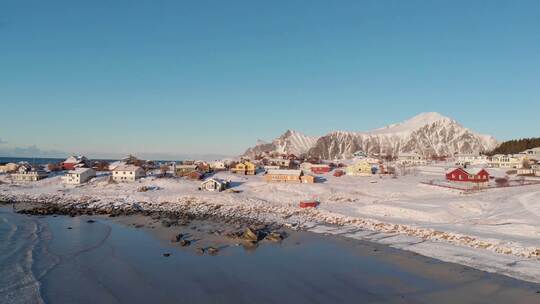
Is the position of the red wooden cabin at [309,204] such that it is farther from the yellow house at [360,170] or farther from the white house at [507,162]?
the white house at [507,162]

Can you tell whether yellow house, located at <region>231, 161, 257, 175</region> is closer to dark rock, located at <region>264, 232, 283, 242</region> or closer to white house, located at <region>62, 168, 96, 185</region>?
white house, located at <region>62, 168, 96, 185</region>

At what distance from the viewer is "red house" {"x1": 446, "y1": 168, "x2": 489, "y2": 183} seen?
64.6 m

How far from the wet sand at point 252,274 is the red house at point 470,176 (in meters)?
41.0

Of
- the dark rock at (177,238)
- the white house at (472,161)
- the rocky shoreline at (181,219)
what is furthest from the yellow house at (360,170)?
the dark rock at (177,238)

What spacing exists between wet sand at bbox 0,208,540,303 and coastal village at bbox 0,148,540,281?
3827mm

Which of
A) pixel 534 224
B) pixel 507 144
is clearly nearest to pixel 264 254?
pixel 534 224

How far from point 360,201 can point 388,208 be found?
29.2ft

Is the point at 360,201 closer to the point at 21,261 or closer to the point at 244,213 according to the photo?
the point at 244,213

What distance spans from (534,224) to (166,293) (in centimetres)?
3378

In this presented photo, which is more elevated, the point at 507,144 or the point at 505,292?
the point at 507,144

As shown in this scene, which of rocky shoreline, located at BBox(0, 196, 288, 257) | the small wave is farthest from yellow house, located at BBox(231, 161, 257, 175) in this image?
the small wave

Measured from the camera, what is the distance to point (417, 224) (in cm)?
3975

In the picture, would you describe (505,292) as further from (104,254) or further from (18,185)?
(18,185)

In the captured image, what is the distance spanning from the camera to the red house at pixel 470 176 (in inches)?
2544
